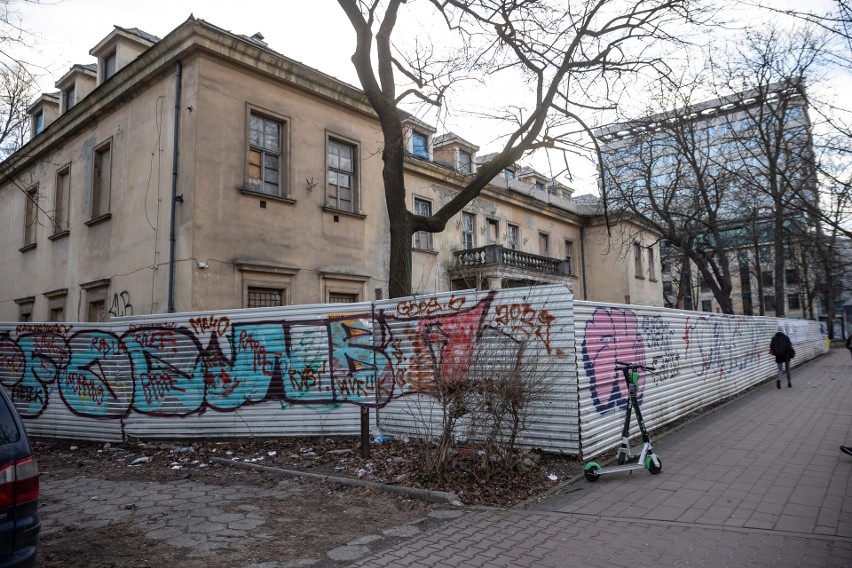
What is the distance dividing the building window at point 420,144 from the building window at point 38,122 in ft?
47.9

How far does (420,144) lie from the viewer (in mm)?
23672

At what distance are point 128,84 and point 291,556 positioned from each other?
15145 millimetres

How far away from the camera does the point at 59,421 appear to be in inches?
397

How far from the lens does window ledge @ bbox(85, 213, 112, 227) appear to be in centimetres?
1559

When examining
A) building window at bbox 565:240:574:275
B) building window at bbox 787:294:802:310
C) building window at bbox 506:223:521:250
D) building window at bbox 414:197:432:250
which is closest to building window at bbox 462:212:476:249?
building window at bbox 414:197:432:250

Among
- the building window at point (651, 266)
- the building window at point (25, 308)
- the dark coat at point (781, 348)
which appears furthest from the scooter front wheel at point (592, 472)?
the building window at point (651, 266)

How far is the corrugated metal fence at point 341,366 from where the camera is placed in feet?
23.9

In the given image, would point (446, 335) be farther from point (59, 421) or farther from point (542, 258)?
point (542, 258)

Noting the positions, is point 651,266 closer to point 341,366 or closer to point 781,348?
point 781,348

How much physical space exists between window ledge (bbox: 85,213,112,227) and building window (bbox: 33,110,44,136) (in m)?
8.43

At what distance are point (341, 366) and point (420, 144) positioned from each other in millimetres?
16446

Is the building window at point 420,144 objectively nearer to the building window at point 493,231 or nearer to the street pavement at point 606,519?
the building window at point 493,231

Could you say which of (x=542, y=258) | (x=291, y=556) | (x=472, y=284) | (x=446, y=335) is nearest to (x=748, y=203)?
(x=542, y=258)

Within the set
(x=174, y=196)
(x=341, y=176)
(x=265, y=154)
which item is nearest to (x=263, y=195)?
(x=265, y=154)
